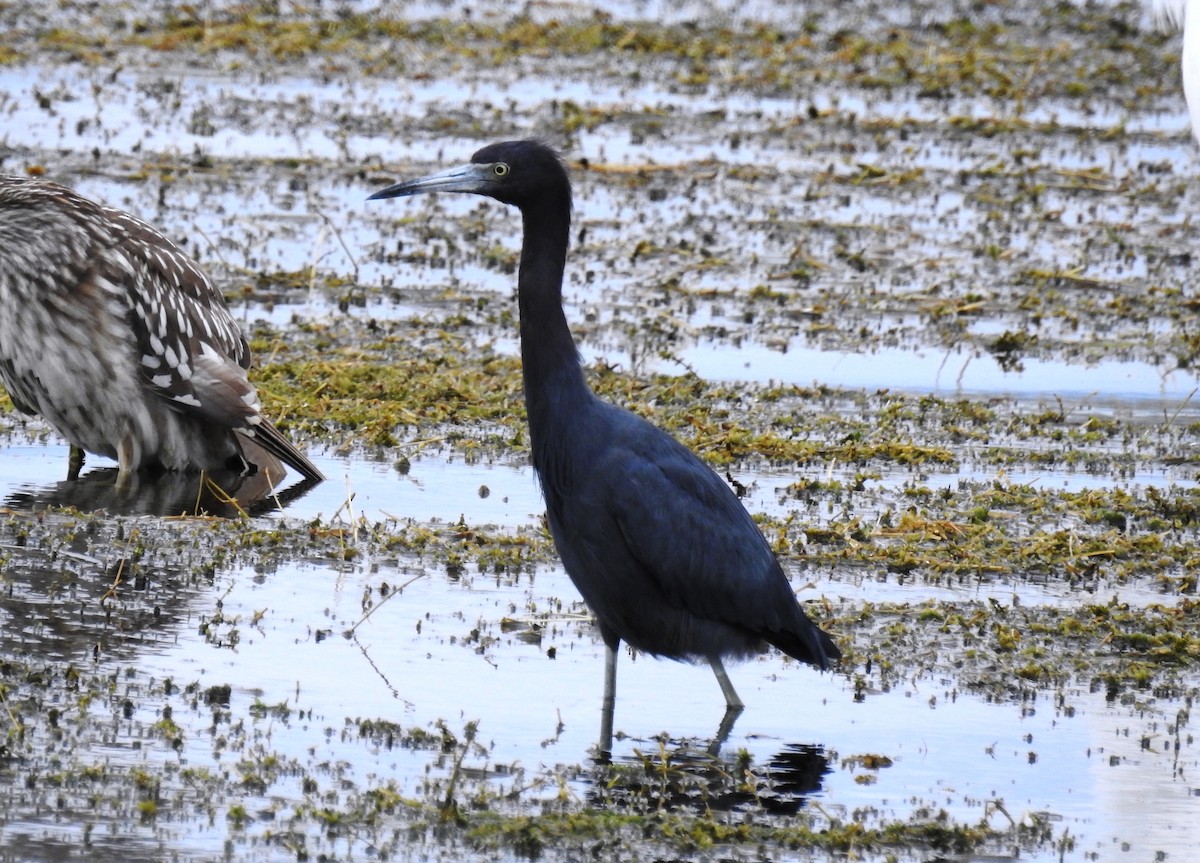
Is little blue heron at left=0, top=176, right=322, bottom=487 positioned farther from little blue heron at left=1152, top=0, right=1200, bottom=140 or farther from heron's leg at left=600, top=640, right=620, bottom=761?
little blue heron at left=1152, top=0, right=1200, bottom=140

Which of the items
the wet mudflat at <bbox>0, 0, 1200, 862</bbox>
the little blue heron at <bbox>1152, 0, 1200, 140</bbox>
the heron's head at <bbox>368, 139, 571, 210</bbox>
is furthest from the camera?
the little blue heron at <bbox>1152, 0, 1200, 140</bbox>

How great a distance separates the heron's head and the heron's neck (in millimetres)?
109

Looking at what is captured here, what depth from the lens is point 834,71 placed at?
70.4 feet

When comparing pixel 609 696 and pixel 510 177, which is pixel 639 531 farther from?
pixel 510 177

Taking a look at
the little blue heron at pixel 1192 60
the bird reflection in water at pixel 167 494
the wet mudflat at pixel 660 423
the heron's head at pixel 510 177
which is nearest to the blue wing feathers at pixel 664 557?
the wet mudflat at pixel 660 423

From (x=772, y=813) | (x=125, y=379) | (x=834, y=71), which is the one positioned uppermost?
(x=834, y=71)

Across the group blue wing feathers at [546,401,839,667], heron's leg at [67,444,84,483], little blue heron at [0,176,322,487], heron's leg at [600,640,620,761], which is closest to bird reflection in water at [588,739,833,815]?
heron's leg at [600,640,620,761]

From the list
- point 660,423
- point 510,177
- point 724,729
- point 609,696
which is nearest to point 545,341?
point 510,177

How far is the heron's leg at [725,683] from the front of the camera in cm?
677

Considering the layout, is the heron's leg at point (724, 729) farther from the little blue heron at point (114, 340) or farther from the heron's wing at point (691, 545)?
the little blue heron at point (114, 340)

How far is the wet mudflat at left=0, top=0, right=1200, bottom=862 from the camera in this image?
602 centimetres

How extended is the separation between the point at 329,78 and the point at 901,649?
13.4 metres

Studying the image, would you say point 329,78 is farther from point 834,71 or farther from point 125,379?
point 125,379

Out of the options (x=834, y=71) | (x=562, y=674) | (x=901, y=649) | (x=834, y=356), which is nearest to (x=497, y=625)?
(x=562, y=674)
